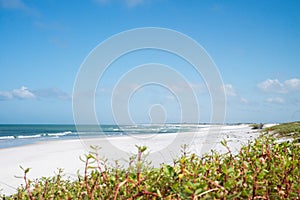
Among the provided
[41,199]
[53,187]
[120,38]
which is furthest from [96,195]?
[120,38]

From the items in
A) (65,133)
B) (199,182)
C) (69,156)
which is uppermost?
(199,182)

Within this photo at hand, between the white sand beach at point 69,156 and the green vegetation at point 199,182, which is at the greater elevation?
the green vegetation at point 199,182

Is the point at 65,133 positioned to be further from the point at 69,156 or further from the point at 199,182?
the point at 199,182

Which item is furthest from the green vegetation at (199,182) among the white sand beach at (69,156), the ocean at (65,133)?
the ocean at (65,133)

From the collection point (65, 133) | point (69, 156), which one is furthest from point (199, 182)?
point (65, 133)

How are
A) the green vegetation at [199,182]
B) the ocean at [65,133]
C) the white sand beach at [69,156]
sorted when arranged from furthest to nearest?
the ocean at [65,133]
the white sand beach at [69,156]
the green vegetation at [199,182]

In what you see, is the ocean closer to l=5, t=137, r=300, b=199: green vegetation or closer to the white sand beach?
the white sand beach

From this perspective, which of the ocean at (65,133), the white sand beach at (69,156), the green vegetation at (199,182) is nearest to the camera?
the green vegetation at (199,182)

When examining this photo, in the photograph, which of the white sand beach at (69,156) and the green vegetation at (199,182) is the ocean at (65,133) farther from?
the green vegetation at (199,182)

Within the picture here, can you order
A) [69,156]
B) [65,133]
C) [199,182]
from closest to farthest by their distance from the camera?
[199,182], [69,156], [65,133]

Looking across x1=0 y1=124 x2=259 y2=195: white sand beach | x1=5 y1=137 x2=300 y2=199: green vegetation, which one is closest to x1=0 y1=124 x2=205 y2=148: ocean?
x1=0 y1=124 x2=259 y2=195: white sand beach

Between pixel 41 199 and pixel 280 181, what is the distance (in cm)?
125

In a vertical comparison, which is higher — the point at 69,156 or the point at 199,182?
the point at 199,182

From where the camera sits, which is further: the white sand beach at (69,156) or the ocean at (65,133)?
the ocean at (65,133)
